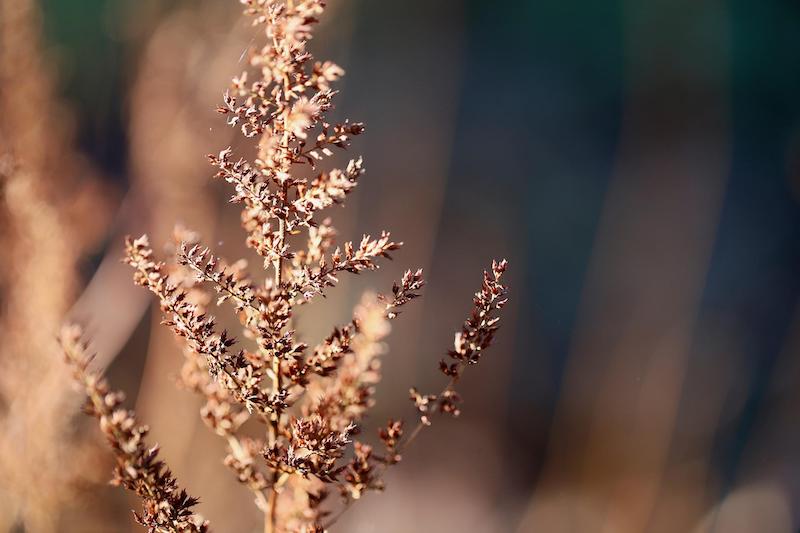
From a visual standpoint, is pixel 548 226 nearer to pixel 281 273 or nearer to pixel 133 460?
pixel 281 273

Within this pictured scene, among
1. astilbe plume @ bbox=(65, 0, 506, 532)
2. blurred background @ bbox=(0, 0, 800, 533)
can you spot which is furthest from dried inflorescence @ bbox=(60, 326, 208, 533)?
blurred background @ bbox=(0, 0, 800, 533)

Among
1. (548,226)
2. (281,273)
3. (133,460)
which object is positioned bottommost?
(133,460)

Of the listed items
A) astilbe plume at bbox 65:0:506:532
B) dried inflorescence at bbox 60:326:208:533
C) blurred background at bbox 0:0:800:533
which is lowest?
dried inflorescence at bbox 60:326:208:533

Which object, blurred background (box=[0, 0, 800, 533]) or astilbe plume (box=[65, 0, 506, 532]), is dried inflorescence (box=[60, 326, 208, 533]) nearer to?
astilbe plume (box=[65, 0, 506, 532])

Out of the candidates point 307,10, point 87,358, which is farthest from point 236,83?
point 87,358

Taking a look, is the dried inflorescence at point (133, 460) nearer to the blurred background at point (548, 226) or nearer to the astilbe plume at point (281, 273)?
the astilbe plume at point (281, 273)

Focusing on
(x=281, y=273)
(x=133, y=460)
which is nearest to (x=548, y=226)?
(x=281, y=273)
